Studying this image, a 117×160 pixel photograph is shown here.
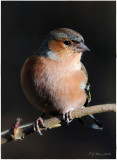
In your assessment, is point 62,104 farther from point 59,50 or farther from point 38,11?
point 38,11

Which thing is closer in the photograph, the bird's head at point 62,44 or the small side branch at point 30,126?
the small side branch at point 30,126

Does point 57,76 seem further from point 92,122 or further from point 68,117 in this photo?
point 92,122

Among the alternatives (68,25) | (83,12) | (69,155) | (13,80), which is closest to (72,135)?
(69,155)

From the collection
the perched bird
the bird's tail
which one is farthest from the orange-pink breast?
the bird's tail

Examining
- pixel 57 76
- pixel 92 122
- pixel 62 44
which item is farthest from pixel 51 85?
pixel 92 122

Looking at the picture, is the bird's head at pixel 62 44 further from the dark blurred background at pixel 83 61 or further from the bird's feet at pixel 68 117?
the dark blurred background at pixel 83 61

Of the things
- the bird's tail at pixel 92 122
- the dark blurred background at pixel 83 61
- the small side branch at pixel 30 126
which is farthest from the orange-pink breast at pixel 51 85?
the dark blurred background at pixel 83 61
